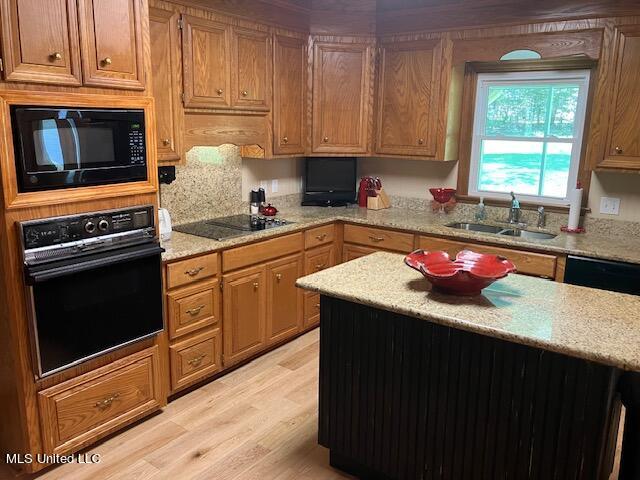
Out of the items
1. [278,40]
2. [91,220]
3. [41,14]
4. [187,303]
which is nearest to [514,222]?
[278,40]

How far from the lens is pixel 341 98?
3982 millimetres

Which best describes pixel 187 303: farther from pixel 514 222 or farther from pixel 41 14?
pixel 514 222

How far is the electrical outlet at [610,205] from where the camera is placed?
345 cm

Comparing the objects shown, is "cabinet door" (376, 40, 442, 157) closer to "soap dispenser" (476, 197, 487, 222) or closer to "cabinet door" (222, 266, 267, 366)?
"soap dispenser" (476, 197, 487, 222)

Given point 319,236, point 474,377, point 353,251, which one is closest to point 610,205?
point 353,251

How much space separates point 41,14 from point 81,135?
477 millimetres

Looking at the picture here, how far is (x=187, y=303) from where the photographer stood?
2896 millimetres

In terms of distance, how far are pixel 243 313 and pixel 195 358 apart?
0.42m

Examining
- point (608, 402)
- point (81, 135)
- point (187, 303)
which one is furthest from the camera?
point (187, 303)

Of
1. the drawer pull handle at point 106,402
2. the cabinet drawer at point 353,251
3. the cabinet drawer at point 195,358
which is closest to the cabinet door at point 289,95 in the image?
the cabinet drawer at point 353,251

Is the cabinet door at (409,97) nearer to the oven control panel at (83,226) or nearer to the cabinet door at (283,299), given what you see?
the cabinet door at (283,299)

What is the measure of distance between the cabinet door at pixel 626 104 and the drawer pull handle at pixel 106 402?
121 inches

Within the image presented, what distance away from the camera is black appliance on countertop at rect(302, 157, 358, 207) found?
4355 mm

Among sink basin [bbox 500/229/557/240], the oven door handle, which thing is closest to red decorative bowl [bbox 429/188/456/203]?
sink basin [bbox 500/229/557/240]
